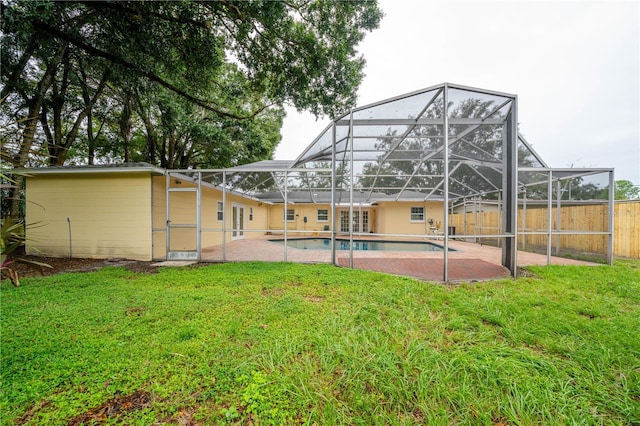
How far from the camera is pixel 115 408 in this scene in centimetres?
171

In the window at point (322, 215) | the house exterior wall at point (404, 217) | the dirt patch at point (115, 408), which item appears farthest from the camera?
the window at point (322, 215)

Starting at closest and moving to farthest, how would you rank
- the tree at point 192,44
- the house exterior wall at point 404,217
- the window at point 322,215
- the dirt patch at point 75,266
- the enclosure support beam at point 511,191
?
1. the enclosure support beam at point 511,191
2. the tree at point 192,44
3. the dirt patch at point 75,266
4. the house exterior wall at point 404,217
5. the window at point 322,215

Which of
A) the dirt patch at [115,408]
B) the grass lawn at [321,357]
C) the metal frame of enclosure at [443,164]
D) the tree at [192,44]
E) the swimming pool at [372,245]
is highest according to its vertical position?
the tree at [192,44]

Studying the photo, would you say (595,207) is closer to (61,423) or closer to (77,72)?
(61,423)

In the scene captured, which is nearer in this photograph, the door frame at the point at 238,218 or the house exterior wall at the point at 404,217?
the door frame at the point at 238,218

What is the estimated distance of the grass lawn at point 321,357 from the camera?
170cm

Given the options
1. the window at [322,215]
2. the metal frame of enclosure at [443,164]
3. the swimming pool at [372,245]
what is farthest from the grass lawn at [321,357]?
the window at [322,215]

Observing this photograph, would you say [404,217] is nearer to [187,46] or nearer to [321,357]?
[187,46]

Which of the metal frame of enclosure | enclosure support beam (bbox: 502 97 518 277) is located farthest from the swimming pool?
enclosure support beam (bbox: 502 97 518 277)

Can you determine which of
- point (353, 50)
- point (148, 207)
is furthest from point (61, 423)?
point (353, 50)

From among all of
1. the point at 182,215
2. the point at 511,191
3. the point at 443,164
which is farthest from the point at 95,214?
the point at 511,191

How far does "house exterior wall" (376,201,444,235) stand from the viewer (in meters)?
15.1

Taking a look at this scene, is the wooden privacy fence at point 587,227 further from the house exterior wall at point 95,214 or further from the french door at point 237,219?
the french door at point 237,219

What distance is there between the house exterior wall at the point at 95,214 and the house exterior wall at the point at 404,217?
12.8 metres
